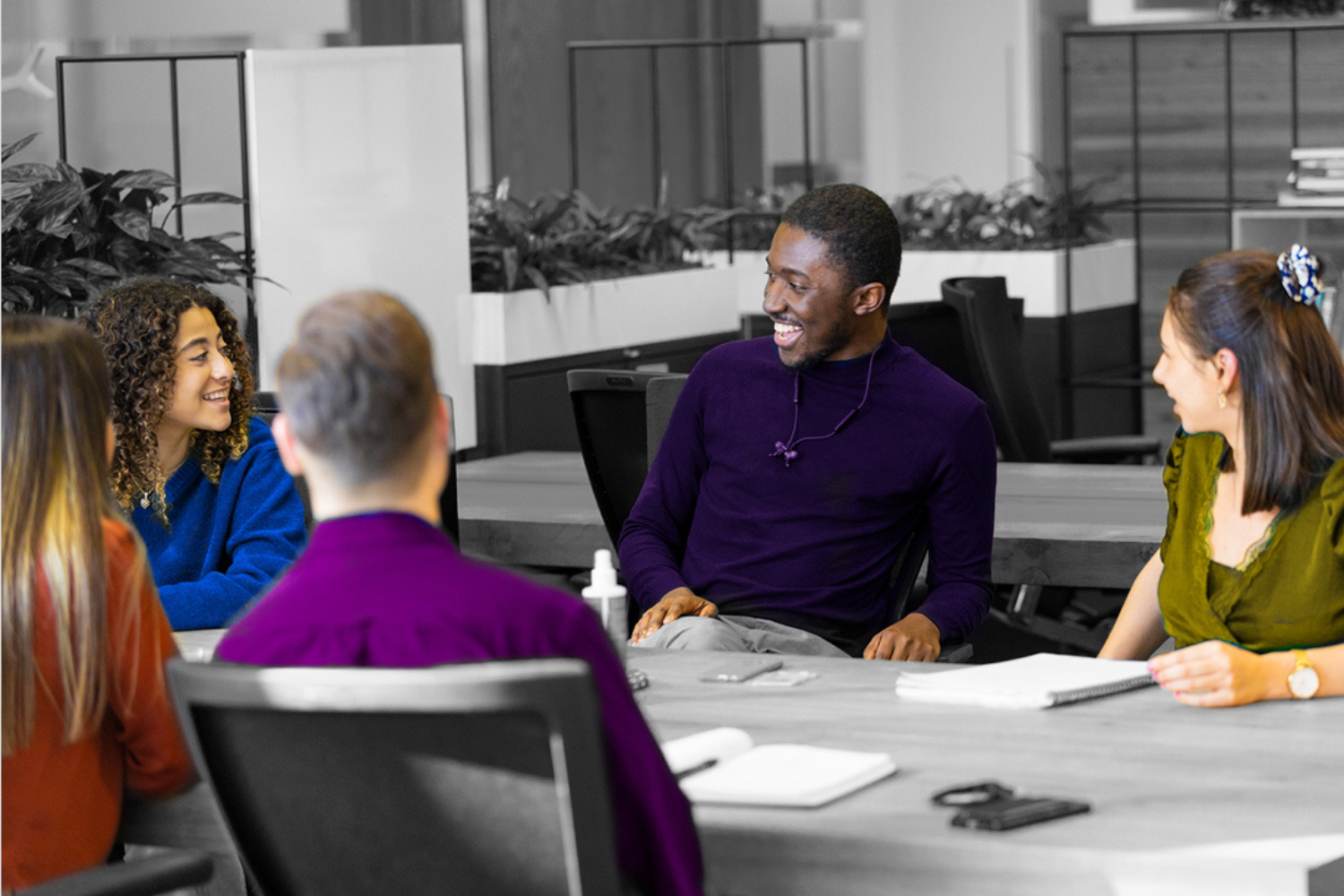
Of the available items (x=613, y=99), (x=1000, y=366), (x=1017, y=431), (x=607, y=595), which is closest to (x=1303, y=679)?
(x=607, y=595)

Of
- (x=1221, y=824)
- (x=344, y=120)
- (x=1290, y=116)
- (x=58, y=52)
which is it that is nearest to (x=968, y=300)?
(x=344, y=120)

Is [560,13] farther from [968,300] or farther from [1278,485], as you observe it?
[1278,485]

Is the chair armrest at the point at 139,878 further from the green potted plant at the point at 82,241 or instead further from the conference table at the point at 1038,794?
the green potted plant at the point at 82,241

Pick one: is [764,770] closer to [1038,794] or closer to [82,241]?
[1038,794]

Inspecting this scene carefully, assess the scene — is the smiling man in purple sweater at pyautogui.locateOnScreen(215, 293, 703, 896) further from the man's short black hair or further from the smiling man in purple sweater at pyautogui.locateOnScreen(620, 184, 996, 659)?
the man's short black hair

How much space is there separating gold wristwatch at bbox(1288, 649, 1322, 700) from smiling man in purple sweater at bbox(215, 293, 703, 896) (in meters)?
0.78

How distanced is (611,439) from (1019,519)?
27.9 inches

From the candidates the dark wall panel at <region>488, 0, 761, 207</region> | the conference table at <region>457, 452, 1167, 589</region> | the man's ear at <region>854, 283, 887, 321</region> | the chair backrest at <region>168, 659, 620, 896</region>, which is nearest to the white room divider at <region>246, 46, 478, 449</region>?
the conference table at <region>457, 452, 1167, 589</region>

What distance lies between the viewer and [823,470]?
2799mm

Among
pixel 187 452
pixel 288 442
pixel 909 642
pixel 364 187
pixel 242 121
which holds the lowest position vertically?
pixel 909 642

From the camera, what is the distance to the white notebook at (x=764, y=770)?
1.59m

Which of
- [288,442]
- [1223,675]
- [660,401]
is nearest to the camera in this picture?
[288,442]

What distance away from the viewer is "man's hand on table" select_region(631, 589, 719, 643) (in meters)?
2.67

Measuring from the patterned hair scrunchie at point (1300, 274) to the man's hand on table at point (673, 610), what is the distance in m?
0.93
